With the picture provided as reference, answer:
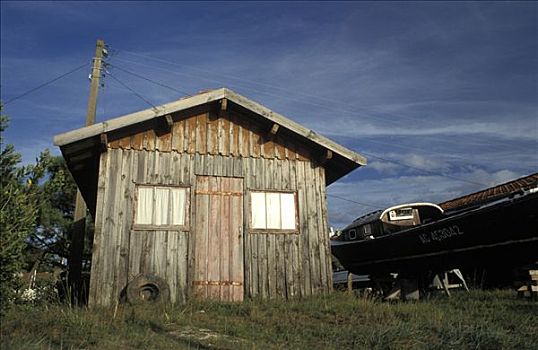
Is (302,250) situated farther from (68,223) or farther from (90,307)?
(68,223)

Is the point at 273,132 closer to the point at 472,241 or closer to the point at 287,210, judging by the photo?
the point at 287,210

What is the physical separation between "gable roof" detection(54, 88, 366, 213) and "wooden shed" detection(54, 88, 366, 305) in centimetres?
3

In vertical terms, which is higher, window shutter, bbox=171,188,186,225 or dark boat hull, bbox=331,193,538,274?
window shutter, bbox=171,188,186,225

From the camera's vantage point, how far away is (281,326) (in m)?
8.05

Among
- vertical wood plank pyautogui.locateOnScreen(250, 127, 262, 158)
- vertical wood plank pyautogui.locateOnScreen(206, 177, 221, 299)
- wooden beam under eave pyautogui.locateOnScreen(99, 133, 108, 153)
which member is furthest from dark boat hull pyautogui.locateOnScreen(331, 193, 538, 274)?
wooden beam under eave pyautogui.locateOnScreen(99, 133, 108, 153)

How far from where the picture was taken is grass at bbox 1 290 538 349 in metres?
6.61

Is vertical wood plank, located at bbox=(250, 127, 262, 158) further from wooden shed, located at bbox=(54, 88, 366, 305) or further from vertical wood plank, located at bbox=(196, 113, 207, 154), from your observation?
vertical wood plank, located at bbox=(196, 113, 207, 154)

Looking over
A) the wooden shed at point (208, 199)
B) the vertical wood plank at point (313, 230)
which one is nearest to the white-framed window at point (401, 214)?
the wooden shed at point (208, 199)

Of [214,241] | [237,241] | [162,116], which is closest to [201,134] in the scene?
[162,116]

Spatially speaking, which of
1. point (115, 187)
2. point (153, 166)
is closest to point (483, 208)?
point (153, 166)

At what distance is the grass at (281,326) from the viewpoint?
21.7 ft

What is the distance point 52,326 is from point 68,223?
16029 millimetres

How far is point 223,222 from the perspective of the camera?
1117 cm

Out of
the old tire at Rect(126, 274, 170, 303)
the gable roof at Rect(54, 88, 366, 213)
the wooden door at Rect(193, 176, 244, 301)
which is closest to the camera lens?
the old tire at Rect(126, 274, 170, 303)
